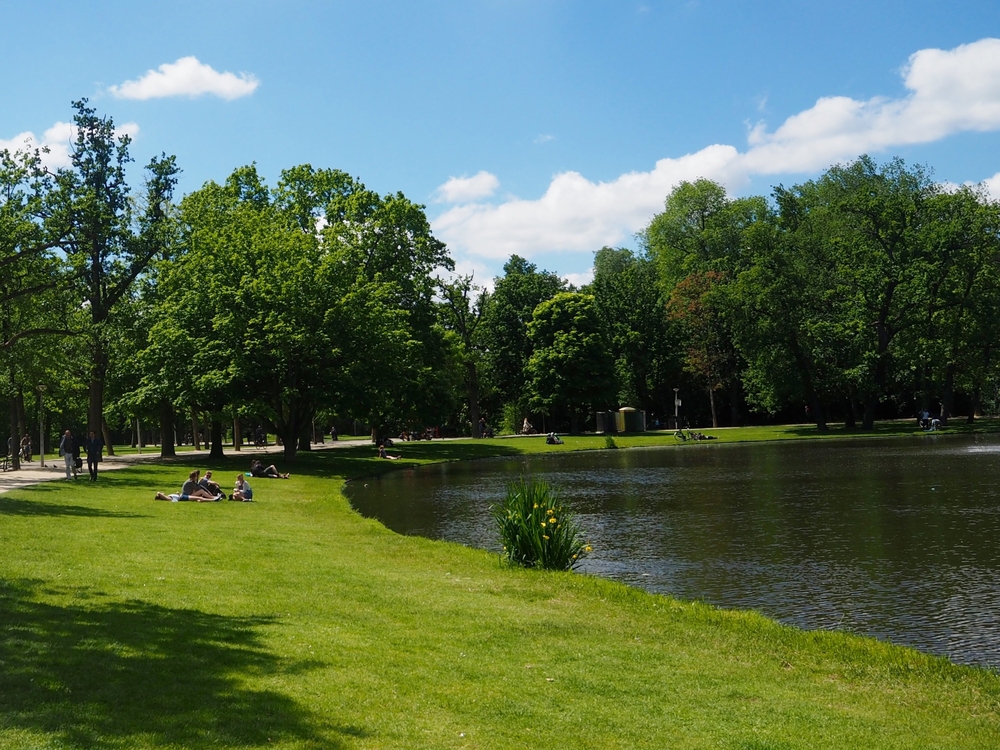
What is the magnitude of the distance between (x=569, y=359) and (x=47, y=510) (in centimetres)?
6008

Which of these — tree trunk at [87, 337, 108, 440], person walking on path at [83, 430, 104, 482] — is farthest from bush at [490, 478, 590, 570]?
tree trunk at [87, 337, 108, 440]

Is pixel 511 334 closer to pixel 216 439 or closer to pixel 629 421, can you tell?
pixel 629 421

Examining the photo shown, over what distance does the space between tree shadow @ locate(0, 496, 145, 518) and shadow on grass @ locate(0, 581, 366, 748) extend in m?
10.8

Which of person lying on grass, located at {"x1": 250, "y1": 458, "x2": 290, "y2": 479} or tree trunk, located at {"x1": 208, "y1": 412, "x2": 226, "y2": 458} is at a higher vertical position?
tree trunk, located at {"x1": 208, "y1": 412, "x2": 226, "y2": 458}

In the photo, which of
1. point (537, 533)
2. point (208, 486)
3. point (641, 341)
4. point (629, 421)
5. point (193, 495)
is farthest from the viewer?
point (641, 341)

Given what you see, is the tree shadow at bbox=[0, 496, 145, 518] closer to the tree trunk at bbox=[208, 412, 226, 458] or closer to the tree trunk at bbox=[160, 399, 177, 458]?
the tree trunk at bbox=[208, 412, 226, 458]

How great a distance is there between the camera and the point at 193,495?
27141mm

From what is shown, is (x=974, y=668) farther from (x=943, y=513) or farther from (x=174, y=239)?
(x=174, y=239)

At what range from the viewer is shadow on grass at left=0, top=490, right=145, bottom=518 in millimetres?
20141

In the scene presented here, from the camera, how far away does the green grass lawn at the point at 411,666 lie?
7.00 meters

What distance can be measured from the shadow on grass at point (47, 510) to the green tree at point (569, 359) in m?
58.6

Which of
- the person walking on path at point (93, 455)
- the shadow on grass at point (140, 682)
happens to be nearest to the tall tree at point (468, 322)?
the person walking on path at point (93, 455)

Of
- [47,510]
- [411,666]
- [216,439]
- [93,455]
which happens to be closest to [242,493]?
[47,510]

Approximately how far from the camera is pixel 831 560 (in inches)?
668
